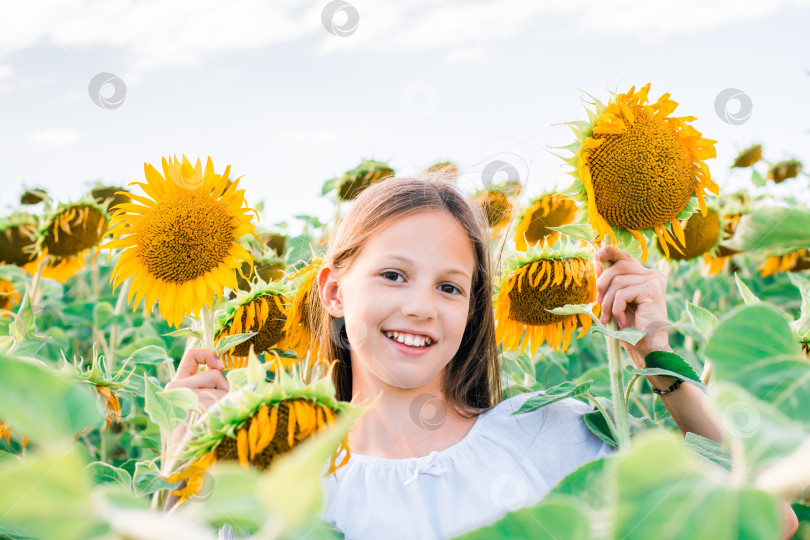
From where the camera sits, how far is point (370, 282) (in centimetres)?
186

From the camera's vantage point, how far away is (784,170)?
18.1ft

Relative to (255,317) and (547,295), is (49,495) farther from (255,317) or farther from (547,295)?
(547,295)

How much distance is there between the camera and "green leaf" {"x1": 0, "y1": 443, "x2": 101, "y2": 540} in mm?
298

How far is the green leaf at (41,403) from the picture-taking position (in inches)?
13.1

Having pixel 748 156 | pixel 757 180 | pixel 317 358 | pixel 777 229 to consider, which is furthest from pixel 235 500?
pixel 748 156

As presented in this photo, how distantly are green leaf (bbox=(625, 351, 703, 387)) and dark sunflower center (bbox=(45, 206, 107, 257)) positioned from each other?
239cm

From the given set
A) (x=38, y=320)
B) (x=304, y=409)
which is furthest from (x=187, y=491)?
(x=38, y=320)

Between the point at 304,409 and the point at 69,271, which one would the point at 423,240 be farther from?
the point at 69,271

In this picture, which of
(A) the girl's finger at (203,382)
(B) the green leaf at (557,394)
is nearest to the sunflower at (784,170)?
(B) the green leaf at (557,394)

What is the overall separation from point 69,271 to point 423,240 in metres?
2.06

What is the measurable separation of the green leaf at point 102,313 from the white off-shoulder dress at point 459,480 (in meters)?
1.55

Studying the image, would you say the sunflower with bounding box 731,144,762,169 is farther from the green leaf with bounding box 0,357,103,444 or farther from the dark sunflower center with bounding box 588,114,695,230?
the green leaf with bounding box 0,357,103,444

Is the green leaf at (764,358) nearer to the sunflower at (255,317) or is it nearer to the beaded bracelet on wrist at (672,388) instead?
the beaded bracelet on wrist at (672,388)

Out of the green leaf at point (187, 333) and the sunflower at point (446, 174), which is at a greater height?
the sunflower at point (446, 174)
